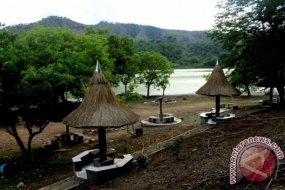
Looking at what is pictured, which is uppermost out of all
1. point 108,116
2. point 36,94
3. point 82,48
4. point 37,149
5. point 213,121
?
point 82,48

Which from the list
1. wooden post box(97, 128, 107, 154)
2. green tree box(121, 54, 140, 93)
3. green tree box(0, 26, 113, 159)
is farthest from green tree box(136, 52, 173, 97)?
wooden post box(97, 128, 107, 154)

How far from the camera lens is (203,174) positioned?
23.1 ft

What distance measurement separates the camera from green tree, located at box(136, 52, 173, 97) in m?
41.9

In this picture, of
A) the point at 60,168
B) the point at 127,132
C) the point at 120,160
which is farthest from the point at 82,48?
the point at 120,160

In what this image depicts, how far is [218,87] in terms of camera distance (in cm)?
1792

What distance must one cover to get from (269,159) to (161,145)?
7526 mm

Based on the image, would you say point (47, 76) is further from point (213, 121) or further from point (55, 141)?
point (213, 121)

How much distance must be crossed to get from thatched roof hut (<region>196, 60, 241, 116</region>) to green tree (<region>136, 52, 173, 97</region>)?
77.6ft

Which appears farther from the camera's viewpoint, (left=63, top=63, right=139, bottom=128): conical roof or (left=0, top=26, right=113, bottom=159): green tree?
(left=0, top=26, right=113, bottom=159): green tree

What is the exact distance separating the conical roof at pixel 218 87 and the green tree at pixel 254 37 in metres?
2.49

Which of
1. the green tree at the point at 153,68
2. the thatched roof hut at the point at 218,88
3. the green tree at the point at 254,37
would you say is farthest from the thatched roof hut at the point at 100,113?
the green tree at the point at 153,68

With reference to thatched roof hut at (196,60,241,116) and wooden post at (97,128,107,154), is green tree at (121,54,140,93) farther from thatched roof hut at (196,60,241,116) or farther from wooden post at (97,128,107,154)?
wooden post at (97,128,107,154)
